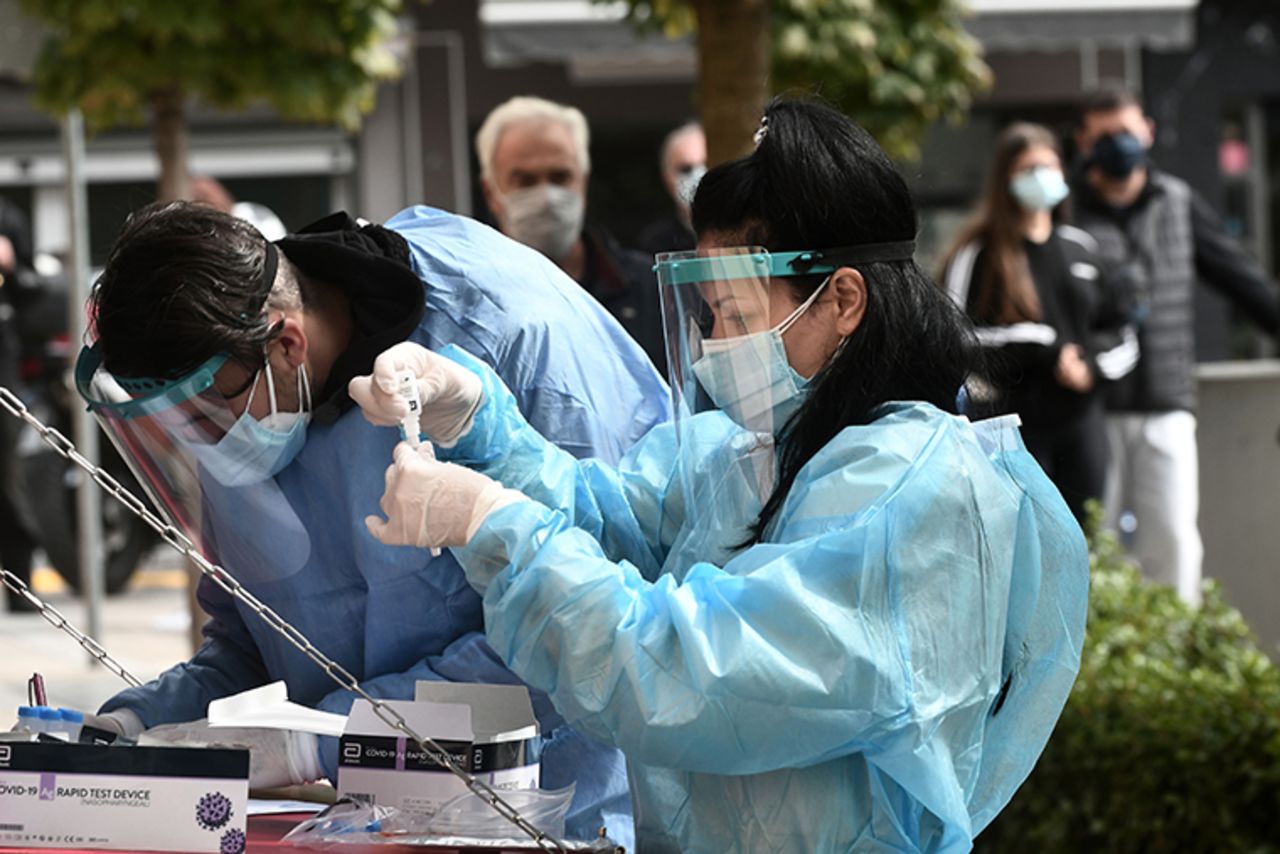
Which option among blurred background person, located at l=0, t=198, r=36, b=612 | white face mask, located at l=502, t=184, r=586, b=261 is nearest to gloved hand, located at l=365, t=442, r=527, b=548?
white face mask, located at l=502, t=184, r=586, b=261

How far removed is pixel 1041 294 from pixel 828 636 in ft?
16.4

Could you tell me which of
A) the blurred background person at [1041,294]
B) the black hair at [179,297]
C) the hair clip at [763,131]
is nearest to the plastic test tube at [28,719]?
the black hair at [179,297]

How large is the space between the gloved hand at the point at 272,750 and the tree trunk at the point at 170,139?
184 inches

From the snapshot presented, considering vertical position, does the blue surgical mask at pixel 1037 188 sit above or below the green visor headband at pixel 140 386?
below

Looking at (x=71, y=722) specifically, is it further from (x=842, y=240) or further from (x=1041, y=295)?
(x=1041, y=295)

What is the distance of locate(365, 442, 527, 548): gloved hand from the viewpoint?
214 cm

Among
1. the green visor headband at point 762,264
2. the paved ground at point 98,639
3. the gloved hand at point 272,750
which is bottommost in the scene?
the paved ground at point 98,639

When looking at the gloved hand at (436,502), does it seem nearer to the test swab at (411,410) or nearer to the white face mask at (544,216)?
the test swab at (411,410)

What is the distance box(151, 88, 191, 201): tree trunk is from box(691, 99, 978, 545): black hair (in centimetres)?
508

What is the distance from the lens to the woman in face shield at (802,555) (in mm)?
2051

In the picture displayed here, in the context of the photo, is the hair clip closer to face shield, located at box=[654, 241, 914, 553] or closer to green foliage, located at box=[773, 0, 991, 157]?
face shield, located at box=[654, 241, 914, 553]

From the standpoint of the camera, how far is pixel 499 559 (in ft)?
6.97

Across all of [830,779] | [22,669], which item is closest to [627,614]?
[830,779]

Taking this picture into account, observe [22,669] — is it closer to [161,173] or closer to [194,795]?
[161,173]
